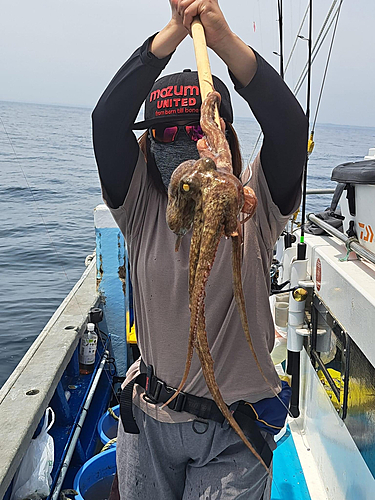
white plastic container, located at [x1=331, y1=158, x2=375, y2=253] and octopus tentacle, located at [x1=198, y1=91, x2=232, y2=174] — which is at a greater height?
octopus tentacle, located at [x1=198, y1=91, x2=232, y2=174]

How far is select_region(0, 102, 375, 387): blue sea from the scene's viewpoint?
8070mm

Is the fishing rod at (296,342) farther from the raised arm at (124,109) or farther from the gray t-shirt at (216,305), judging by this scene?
the raised arm at (124,109)

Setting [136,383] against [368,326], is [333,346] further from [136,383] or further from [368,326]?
[136,383]

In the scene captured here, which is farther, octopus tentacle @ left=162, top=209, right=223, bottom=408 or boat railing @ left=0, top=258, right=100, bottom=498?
boat railing @ left=0, top=258, right=100, bottom=498

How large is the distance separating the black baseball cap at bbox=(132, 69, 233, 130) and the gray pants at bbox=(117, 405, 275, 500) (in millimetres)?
1073

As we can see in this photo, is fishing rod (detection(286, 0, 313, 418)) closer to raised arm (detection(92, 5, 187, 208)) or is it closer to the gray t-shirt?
the gray t-shirt

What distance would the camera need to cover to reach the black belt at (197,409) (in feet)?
5.74

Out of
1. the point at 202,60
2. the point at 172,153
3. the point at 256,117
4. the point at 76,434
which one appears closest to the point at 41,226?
the point at 76,434

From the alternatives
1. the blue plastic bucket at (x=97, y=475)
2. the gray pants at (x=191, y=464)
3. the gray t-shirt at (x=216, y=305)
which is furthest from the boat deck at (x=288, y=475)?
the gray t-shirt at (x=216, y=305)

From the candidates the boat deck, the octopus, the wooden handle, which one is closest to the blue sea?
the wooden handle

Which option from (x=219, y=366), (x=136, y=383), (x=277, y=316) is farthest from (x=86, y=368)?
(x=219, y=366)

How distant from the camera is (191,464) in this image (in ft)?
5.98

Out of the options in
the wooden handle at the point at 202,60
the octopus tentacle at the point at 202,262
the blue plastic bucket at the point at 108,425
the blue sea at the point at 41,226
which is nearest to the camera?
the octopus tentacle at the point at 202,262

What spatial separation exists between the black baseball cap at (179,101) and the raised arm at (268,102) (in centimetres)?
19
